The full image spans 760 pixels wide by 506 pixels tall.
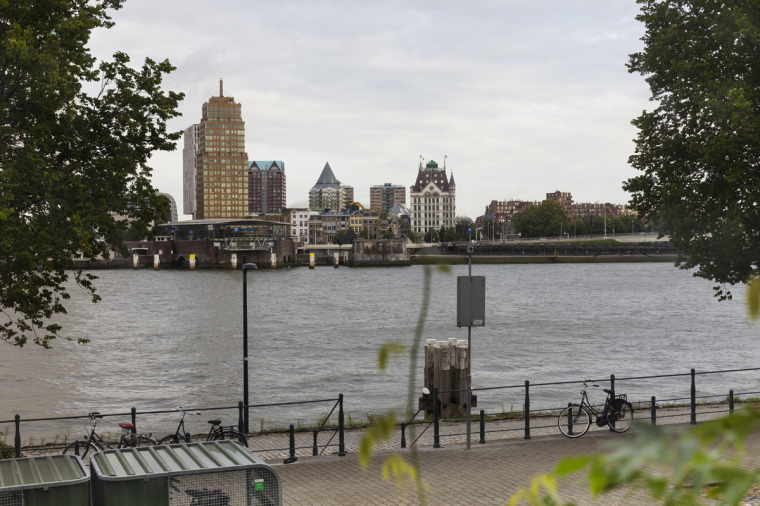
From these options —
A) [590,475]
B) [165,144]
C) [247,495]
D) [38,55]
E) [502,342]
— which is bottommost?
[502,342]

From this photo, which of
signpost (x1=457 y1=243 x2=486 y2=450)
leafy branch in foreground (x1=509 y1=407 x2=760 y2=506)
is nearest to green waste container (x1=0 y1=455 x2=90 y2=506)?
signpost (x1=457 y1=243 x2=486 y2=450)

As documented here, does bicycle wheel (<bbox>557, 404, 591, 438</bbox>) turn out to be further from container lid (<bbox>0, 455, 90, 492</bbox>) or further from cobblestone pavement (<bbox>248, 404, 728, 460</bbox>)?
container lid (<bbox>0, 455, 90, 492</bbox>)

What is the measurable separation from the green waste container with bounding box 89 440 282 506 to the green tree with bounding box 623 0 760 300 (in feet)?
46.8

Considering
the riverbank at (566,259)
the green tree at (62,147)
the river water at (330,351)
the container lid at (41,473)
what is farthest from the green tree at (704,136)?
the riverbank at (566,259)

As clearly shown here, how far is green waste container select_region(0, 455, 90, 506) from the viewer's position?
8.30 meters

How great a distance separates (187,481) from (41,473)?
6.21 ft

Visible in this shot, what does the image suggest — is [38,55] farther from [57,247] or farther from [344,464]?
[344,464]

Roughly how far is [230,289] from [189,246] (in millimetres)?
64862

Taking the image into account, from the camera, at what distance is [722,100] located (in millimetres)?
18266

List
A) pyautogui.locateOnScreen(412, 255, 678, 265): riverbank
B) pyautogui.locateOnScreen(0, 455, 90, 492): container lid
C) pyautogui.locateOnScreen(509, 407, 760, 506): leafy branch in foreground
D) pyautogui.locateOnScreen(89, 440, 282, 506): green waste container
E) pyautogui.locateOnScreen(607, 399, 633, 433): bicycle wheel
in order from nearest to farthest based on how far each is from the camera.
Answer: pyautogui.locateOnScreen(509, 407, 760, 506): leafy branch in foreground
pyautogui.locateOnScreen(0, 455, 90, 492): container lid
pyautogui.locateOnScreen(89, 440, 282, 506): green waste container
pyautogui.locateOnScreen(607, 399, 633, 433): bicycle wheel
pyautogui.locateOnScreen(412, 255, 678, 265): riverbank

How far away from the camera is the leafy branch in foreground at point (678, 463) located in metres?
0.89

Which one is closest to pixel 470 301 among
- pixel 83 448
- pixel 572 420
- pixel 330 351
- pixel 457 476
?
pixel 457 476

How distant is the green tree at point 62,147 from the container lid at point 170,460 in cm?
622

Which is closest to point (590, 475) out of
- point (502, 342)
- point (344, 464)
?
point (344, 464)
